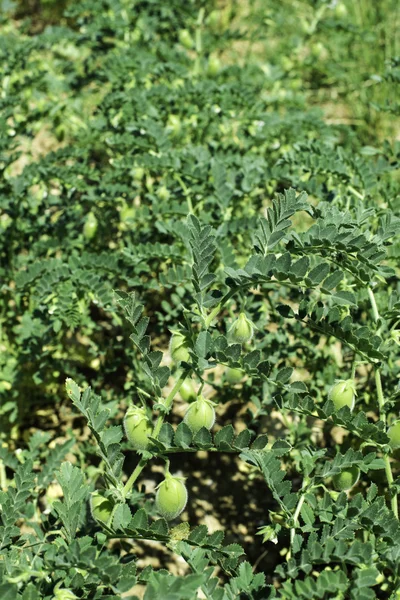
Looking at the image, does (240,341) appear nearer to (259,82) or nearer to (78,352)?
(78,352)

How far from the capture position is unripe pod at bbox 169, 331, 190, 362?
122cm

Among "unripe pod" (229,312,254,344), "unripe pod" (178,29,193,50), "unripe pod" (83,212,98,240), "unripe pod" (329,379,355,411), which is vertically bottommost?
"unripe pod" (329,379,355,411)

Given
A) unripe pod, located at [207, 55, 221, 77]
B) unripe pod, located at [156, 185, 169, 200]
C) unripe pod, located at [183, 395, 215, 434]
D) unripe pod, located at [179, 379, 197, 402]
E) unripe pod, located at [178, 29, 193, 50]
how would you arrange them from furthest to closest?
unripe pod, located at [178, 29, 193, 50]
unripe pod, located at [207, 55, 221, 77]
unripe pod, located at [156, 185, 169, 200]
unripe pod, located at [179, 379, 197, 402]
unripe pod, located at [183, 395, 215, 434]

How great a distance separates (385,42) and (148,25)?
1.71m

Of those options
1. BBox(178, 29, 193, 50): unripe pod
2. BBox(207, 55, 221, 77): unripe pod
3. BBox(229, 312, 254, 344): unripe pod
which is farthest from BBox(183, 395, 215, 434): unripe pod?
BBox(178, 29, 193, 50): unripe pod

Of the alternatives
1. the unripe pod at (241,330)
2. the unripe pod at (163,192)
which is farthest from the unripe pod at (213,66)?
the unripe pod at (241,330)

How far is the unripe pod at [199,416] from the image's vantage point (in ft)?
3.92

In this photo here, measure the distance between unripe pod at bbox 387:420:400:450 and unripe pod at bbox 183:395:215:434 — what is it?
0.34 m

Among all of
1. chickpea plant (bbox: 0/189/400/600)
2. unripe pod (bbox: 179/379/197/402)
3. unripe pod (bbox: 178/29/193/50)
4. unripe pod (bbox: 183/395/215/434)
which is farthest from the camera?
unripe pod (bbox: 178/29/193/50)

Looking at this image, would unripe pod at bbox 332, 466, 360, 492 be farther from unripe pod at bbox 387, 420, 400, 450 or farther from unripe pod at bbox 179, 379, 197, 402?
→ unripe pod at bbox 179, 379, 197, 402

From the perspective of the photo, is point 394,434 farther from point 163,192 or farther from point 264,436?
point 163,192

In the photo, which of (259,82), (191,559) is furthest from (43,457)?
(259,82)

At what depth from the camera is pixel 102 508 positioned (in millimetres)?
1193

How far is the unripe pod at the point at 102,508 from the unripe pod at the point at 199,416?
0.20m
